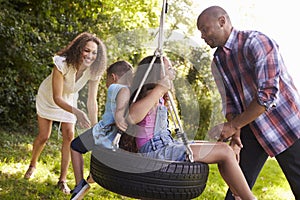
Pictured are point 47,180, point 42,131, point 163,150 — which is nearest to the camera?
point 163,150

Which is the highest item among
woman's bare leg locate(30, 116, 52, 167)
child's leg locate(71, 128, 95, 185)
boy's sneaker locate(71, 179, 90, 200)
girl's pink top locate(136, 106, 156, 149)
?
girl's pink top locate(136, 106, 156, 149)

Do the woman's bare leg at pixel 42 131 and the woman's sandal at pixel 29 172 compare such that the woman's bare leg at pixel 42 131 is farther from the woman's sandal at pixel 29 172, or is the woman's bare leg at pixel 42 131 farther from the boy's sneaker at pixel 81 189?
the boy's sneaker at pixel 81 189

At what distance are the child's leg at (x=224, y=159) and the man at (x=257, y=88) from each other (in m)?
0.13

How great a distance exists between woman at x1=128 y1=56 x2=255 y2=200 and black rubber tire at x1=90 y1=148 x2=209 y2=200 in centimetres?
12

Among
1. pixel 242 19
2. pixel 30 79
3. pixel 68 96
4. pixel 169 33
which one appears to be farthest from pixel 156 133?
pixel 242 19

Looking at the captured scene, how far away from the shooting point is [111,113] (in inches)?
93.0

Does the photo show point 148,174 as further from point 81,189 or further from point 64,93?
point 64,93

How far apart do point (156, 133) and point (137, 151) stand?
0.41 ft

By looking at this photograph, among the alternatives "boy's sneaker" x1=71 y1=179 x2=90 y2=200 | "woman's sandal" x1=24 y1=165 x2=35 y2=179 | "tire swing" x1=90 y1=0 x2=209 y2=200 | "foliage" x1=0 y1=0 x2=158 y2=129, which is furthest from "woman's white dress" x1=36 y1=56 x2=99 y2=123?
"foliage" x1=0 y1=0 x2=158 y2=129

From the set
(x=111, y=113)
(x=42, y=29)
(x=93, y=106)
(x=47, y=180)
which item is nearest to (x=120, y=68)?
(x=111, y=113)

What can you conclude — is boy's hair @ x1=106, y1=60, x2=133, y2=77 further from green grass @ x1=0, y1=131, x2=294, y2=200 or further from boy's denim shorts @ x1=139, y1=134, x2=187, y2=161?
green grass @ x1=0, y1=131, x2=294, y2=200

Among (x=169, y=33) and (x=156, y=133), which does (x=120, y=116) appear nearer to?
(x=156, y=133)

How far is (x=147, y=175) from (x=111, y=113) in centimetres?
43

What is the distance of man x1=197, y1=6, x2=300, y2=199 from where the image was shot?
2.26 m
